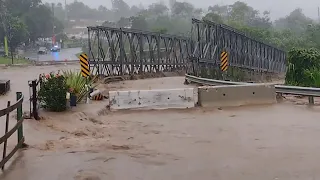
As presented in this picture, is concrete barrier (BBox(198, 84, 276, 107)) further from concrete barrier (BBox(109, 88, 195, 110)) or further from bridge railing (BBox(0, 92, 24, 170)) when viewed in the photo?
bridge railing (BBox(0, 92, 24, 170))

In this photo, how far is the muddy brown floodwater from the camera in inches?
294

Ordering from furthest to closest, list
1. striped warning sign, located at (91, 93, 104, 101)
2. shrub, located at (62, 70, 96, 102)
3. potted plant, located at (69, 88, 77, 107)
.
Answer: striped warning sign, located at (91, 93, 104, 101) → shrub, located at (62, 70, 96, 102) → potted plant, located at (69, 88, 77, 107)

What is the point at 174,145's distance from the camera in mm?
9617

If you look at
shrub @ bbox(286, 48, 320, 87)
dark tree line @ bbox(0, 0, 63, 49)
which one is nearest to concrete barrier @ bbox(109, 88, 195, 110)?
shrub @ bbox(286, 48, 320, 87)

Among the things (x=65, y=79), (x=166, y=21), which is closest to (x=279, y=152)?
(x=65, y=79)

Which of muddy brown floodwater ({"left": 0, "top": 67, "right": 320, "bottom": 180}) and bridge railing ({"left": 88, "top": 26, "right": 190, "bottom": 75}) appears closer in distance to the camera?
muddy brown floodwater ({"left": 0, "top": 67, "right": 320, "bottom": 180})

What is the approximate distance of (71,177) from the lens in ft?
23.7

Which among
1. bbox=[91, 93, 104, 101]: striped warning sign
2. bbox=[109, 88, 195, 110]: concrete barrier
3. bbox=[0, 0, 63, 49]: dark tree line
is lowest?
bbox=[91, 93, 104, 101]: striped warning sign

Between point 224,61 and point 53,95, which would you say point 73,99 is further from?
point 224,61

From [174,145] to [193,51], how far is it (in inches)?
1088

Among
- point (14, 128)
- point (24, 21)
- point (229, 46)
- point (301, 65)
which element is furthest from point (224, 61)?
point (24, 21)

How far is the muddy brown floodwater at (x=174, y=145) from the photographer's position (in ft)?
24.5

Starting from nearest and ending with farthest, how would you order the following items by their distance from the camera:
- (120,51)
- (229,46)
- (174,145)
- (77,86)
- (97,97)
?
(174,145) → (77,86) → (97,97) → (120,51) → (229,46)

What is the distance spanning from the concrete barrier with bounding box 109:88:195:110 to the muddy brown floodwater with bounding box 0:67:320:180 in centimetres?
44
